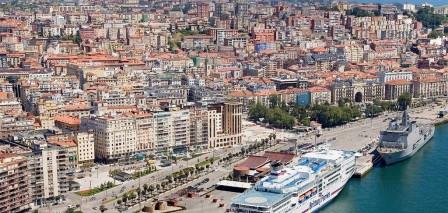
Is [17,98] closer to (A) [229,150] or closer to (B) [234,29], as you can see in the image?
(A) [229,150]

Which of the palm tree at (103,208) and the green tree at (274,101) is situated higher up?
the green tree at (274,101)

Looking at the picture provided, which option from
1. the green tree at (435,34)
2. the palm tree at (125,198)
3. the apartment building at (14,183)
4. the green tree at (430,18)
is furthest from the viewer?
the green tree at (430,18)

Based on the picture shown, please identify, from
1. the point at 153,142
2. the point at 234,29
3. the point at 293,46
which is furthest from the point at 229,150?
the point at 234,29

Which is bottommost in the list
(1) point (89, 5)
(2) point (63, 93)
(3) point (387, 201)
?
(3) point (387, 201)

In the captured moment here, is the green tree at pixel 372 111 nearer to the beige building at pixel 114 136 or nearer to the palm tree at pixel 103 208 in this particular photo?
the beige building at pixel 114 136

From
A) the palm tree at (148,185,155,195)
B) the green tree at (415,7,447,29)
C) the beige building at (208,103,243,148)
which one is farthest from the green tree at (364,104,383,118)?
the green tree at (415,7,447,29)

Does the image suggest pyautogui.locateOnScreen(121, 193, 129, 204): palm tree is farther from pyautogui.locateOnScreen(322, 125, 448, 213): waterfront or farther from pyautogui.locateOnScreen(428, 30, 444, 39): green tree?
pyautogui.locateOnScreen(428, 30, 444, 39): green tree

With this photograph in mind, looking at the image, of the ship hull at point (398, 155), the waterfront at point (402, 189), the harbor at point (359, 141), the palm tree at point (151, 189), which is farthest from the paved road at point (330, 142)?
the waterfront at point (402, 189)

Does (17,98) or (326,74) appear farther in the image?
(326,74)
